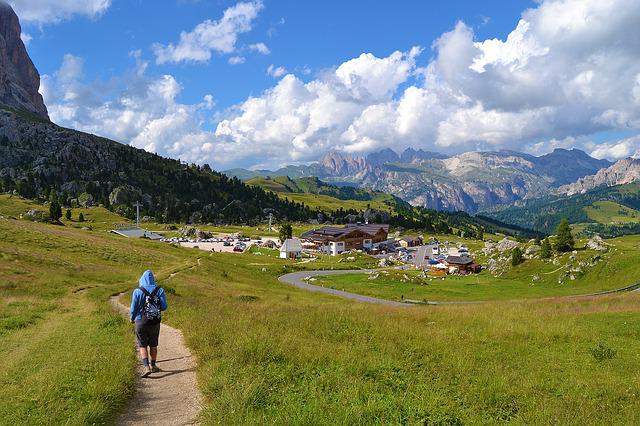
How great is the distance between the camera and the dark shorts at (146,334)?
46.2 ft

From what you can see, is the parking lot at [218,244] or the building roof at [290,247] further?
the parking lot at [218,244]

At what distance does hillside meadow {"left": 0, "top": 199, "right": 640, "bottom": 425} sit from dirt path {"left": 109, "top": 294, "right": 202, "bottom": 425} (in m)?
0.37

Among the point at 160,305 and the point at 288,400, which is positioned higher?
the point at 160,305

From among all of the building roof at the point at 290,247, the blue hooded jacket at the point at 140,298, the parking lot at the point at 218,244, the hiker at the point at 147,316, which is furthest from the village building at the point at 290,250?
the hiker at the point at 147,316

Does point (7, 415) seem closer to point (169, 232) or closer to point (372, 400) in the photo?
point (372, 400)

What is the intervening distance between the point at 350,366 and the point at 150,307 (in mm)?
7328

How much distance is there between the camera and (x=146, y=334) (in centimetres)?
1420

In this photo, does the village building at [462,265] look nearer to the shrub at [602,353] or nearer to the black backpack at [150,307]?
the shrub at [602,353]

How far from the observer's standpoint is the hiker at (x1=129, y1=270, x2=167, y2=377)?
14.0 m

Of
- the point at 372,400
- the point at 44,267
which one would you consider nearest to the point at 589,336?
the point at 372,400

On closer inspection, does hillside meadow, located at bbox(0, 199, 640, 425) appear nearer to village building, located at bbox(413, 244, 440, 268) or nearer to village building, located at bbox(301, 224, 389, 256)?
village building, located at bbox(413, 244, 440, 268)

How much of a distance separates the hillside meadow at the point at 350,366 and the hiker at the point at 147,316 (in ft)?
2.58

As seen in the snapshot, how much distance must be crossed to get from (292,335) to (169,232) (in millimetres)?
197076

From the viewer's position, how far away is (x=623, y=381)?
42.5ft
